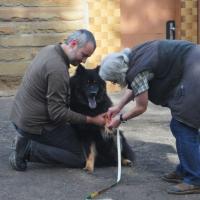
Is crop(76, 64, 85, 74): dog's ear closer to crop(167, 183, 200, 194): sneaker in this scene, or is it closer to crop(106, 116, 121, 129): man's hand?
crop(106, 116, 121, 129): man's hand

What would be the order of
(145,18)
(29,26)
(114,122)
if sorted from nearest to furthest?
(114,122) → (29,26) → (145,18)

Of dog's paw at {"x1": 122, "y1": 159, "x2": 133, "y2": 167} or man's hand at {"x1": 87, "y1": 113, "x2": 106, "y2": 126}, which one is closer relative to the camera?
man's hand at {"x1": 87, "y1": 113, "x2": 106, "y2": 126}

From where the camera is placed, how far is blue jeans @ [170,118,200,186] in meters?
5.66

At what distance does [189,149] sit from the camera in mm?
5652

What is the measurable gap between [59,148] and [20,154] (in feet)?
1.39

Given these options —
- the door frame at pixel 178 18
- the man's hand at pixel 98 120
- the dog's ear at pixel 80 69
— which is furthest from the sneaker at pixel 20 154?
the door frame at pixel 178 18

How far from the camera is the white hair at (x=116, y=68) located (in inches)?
219

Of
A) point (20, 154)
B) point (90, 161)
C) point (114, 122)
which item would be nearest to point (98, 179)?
point (90, 161)

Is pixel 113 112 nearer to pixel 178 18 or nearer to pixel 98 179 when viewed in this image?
pixel 98 179

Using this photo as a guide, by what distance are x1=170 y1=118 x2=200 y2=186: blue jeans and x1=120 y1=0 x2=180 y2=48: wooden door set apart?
21.2 feet

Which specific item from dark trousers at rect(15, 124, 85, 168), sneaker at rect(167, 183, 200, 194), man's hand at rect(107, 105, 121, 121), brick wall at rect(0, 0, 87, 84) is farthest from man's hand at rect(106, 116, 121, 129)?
brick wall at rect(0, 0, 87, 84)

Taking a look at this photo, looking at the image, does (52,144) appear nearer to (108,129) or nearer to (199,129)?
(108,129)

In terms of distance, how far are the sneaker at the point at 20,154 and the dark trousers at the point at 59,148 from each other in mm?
55

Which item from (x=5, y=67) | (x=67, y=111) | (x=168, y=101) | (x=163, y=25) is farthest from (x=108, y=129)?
(x=163, y=25)
